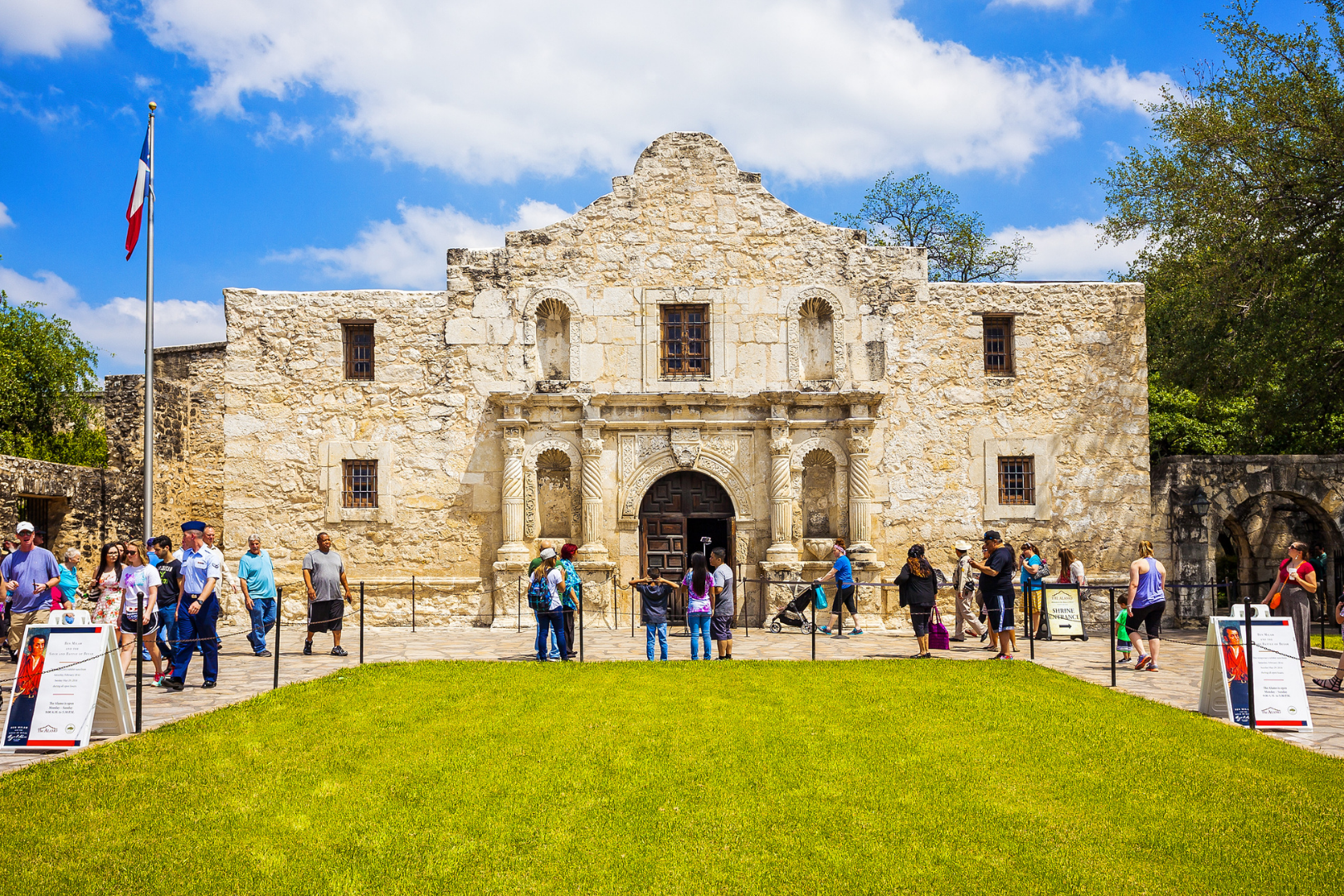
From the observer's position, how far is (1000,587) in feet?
37.3

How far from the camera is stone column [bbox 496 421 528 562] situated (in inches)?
605

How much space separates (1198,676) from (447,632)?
10.8 meters

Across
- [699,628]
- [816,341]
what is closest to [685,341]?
[816,341]

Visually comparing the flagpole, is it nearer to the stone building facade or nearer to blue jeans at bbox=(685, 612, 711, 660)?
the stone building facade

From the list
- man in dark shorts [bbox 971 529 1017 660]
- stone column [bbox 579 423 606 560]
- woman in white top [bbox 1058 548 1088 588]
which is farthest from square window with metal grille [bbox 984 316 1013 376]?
stone column [bbox 579 423 606 560]

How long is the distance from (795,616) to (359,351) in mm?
8934

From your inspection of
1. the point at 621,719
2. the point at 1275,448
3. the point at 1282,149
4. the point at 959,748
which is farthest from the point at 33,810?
the point at 1275,448

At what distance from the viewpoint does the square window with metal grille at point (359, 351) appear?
52.9ft

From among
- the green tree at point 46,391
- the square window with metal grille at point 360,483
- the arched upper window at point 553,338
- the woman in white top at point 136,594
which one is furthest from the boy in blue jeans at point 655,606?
the green tree at point 46,391

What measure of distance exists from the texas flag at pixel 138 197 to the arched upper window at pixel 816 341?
11.4m

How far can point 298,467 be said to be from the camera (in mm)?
15828

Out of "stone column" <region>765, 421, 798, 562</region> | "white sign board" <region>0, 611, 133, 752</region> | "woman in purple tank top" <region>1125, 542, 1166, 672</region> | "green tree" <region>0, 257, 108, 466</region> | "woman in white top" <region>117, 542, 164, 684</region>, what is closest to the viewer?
"white sign board" <region>0, 611, 133, 752</region>

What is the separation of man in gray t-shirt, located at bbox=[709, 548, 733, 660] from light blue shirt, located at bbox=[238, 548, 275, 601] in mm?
5681

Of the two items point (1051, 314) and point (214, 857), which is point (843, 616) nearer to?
point (1051, 314)
